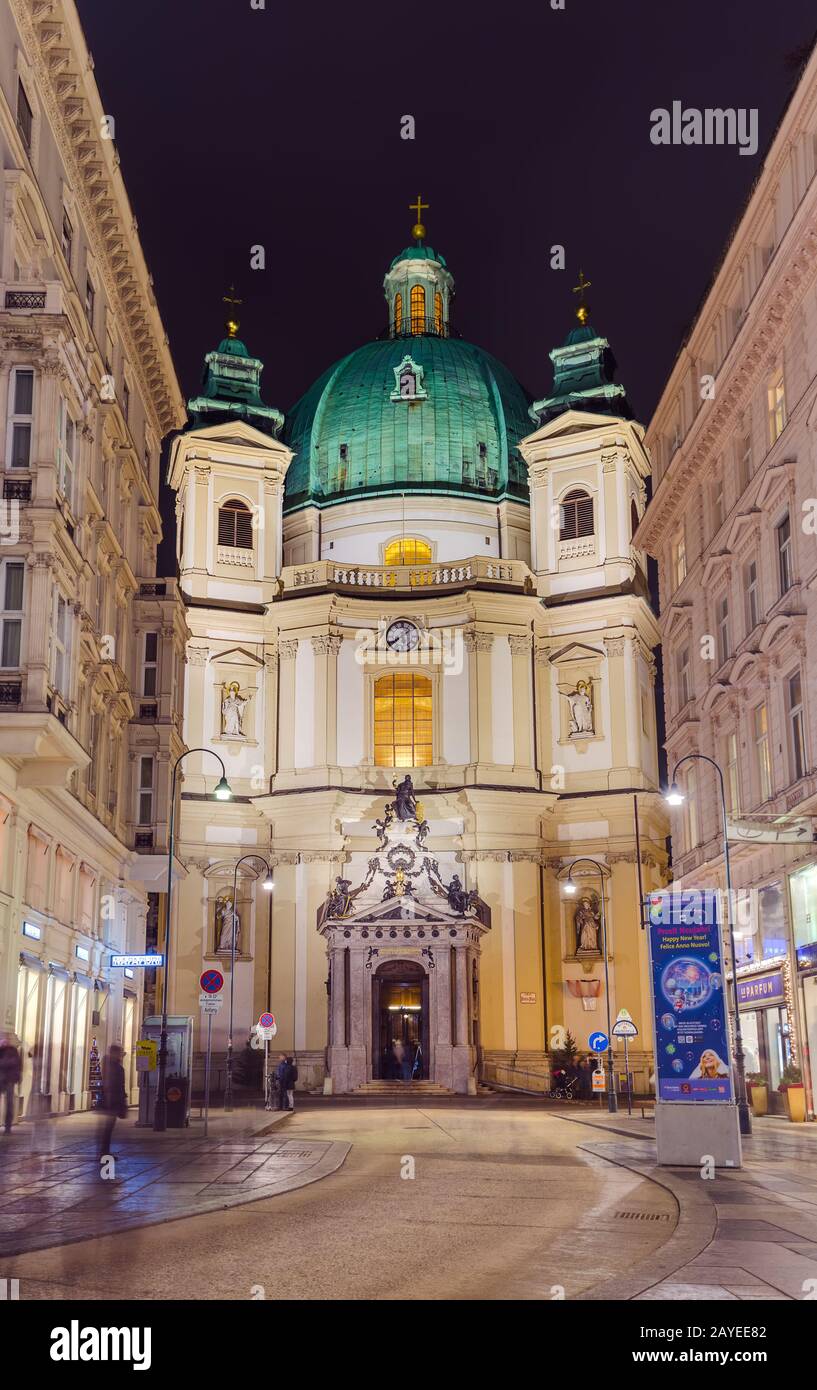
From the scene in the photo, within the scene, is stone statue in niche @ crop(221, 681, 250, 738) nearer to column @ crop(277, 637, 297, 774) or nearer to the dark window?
column @ crop(277, 637, 297, 774)

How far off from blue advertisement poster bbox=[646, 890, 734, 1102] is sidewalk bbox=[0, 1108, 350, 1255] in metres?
5.42

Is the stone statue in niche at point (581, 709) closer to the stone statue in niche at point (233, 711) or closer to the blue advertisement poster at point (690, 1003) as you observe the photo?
the stone statue in niche at point (233, 711)

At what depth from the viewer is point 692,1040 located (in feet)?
74.6

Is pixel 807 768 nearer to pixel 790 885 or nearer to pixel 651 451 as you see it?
pixel 790 885

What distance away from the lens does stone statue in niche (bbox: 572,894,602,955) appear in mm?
68375

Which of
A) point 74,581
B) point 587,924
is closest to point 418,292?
point 587,924

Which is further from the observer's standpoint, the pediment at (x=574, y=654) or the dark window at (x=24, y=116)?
the pediment at (x=574, y=654)

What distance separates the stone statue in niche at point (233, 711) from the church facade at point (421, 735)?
0.40 ft

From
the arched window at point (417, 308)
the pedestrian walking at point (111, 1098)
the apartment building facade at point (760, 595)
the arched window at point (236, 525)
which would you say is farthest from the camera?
the arched window at point (417, 308)

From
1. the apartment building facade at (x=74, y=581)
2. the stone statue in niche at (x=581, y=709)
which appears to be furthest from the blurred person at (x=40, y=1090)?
the stone statue in niche at (x=581, y=709)

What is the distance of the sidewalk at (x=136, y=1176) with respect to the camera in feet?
50.2

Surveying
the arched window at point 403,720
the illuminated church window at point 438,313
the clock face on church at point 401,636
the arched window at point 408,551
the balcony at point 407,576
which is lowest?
the arched window at point 403,720

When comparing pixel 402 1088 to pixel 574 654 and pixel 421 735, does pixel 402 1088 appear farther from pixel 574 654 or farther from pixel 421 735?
pixel 574 654

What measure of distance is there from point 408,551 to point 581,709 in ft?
43.5
